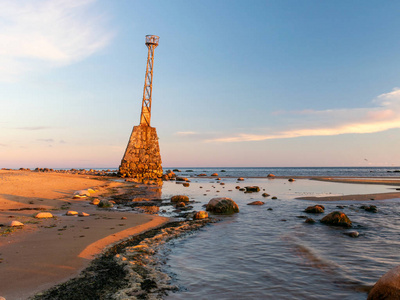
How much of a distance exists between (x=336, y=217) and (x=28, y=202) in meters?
16.1

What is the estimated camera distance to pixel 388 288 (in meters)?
4.52

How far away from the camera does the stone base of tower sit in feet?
145

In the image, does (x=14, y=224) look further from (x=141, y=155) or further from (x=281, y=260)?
(x=141, y=155)

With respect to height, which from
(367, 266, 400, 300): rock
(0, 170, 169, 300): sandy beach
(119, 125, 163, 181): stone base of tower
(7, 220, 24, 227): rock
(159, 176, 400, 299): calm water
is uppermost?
(119, 125, 163, 181): stone base of tower

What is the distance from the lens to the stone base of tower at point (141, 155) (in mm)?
44188

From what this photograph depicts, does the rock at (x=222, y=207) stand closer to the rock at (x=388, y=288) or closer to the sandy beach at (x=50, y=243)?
the sandy beach at (x=50, y=243)

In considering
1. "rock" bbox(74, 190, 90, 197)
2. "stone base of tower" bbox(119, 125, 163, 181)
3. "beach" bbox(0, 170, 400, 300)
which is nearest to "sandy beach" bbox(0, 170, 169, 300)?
"beach" bbox(0, 170, 400, 300)

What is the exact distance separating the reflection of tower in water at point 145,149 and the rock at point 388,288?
136 feet

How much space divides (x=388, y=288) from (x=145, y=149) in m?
43.0

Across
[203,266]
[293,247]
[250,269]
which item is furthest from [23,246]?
[293,247]

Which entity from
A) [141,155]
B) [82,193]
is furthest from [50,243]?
[141,155]

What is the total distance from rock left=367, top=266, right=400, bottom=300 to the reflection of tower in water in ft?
136

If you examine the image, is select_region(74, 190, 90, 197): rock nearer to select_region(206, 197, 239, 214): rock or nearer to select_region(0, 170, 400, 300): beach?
select_region(0, 170, 400, 300): beach

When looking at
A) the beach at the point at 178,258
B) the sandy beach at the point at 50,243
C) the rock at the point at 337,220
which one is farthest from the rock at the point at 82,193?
the rock at the point at 337,220
